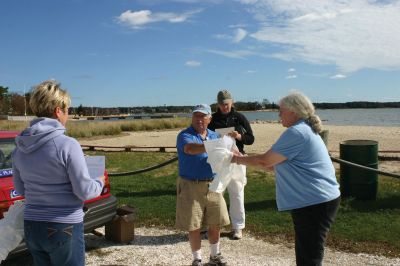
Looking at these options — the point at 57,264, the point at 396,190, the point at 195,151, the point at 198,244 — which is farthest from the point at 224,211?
the point at 396,190

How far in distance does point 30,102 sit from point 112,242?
3.44 m

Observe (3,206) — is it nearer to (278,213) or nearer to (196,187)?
(196,187)

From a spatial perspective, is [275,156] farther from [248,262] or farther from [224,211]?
[248,262]

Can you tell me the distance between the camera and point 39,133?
2623mm

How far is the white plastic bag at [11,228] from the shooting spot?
10.1 feet

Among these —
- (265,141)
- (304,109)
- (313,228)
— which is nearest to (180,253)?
(313,228)

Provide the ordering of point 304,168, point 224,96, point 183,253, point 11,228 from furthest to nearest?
point 224,96 → point 183,253 → point 304,168 → point 11,228

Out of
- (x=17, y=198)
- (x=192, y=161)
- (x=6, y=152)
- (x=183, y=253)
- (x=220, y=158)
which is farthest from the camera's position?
(x=183, y=253)

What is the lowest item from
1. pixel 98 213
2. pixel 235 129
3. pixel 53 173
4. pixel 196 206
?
pixel 98 213

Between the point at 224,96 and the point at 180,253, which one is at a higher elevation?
the point at 224,96

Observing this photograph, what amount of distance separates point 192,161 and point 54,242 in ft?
6.88

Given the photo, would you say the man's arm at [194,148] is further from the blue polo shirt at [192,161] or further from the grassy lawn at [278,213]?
the grassy lawn at [278,213]

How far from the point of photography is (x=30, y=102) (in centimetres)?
273

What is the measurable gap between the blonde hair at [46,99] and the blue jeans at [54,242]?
0.69m
